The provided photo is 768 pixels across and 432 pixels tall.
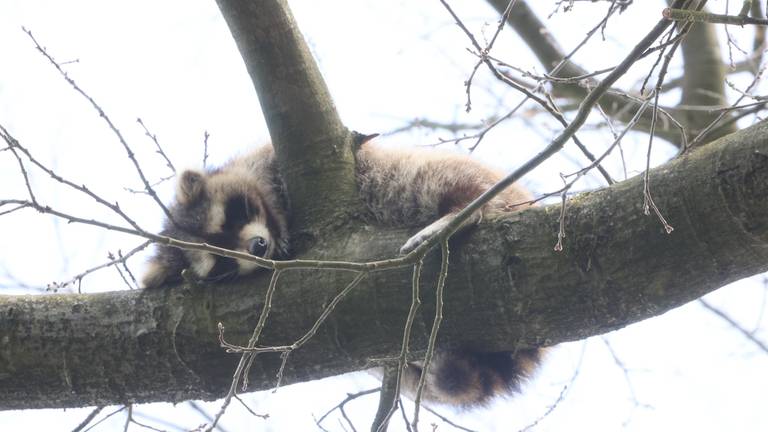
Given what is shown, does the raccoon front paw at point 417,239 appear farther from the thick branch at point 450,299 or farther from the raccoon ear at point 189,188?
the raccoon ear at point 189,188

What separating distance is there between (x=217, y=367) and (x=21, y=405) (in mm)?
615

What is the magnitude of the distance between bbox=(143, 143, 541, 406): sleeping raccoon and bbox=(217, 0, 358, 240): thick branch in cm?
15

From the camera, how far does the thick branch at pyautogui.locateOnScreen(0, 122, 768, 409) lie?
2.03 metres

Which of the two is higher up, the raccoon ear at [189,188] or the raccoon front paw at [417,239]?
the raccoon ear at [189,188]

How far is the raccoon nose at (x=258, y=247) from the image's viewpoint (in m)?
3.20

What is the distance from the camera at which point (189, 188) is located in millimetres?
3871

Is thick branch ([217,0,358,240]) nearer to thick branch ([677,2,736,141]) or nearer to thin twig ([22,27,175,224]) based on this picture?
thin twig ([22,27,175,224])

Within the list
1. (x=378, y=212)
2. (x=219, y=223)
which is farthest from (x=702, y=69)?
(x=219, y=223)

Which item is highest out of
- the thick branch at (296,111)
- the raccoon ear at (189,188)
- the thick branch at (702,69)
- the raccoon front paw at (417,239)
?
the thick branch at (702,69)

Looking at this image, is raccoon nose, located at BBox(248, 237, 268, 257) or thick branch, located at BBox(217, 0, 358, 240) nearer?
thick branch, located at BBox(217, 0, 358, 240)

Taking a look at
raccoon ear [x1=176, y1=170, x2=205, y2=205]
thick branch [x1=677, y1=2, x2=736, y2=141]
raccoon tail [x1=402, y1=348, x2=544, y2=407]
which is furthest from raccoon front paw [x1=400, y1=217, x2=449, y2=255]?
thick branch [x1=677, y1=2, x2=736, y2=141]

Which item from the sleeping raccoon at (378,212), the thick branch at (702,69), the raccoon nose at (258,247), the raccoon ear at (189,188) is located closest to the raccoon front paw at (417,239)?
the sleeping raccoon at (378,212)

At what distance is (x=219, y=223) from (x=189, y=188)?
1.04 ft

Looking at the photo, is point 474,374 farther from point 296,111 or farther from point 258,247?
point 296,111
